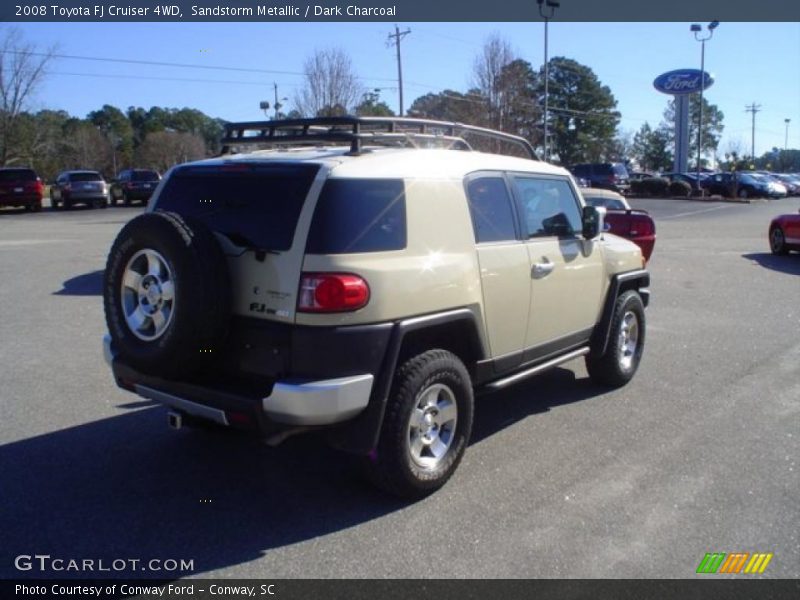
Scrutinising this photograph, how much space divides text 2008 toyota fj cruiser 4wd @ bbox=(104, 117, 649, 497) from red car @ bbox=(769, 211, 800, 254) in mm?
12835

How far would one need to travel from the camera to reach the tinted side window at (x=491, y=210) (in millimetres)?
4566

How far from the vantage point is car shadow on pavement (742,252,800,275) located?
45.3 feet

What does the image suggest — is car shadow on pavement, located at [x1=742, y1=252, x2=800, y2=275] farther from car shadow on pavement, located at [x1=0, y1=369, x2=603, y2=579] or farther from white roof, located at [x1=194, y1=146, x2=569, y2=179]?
white roof, located at [x1=194, y1=146, x2=569, y2=179]

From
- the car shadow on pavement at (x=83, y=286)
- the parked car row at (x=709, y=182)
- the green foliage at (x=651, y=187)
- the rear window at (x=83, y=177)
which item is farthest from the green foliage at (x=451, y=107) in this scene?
the car shadow on pavement at (x=83, y=286)

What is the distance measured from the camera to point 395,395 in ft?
12.8

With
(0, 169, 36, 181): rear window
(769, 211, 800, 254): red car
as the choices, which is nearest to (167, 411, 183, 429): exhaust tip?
(769, 211, 800, 254): red car

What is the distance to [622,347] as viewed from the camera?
6.32m

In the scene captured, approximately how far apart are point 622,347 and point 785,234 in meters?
11.1

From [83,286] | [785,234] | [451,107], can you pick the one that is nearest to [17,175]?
[83,286]

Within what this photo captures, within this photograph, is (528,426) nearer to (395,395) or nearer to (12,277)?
(395,395)

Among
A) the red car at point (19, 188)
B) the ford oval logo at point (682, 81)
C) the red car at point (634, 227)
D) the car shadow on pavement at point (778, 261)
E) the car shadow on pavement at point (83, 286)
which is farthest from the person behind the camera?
the ford oval logo at point (682, 81)

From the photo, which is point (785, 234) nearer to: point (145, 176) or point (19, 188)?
point (145, 176)

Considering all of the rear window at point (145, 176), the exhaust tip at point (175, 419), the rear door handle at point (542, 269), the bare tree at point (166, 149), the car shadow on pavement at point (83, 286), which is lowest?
the car shadow on pavement at point (83, 286)

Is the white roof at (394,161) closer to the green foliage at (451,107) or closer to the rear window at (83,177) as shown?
the green foliage at (451,107)
